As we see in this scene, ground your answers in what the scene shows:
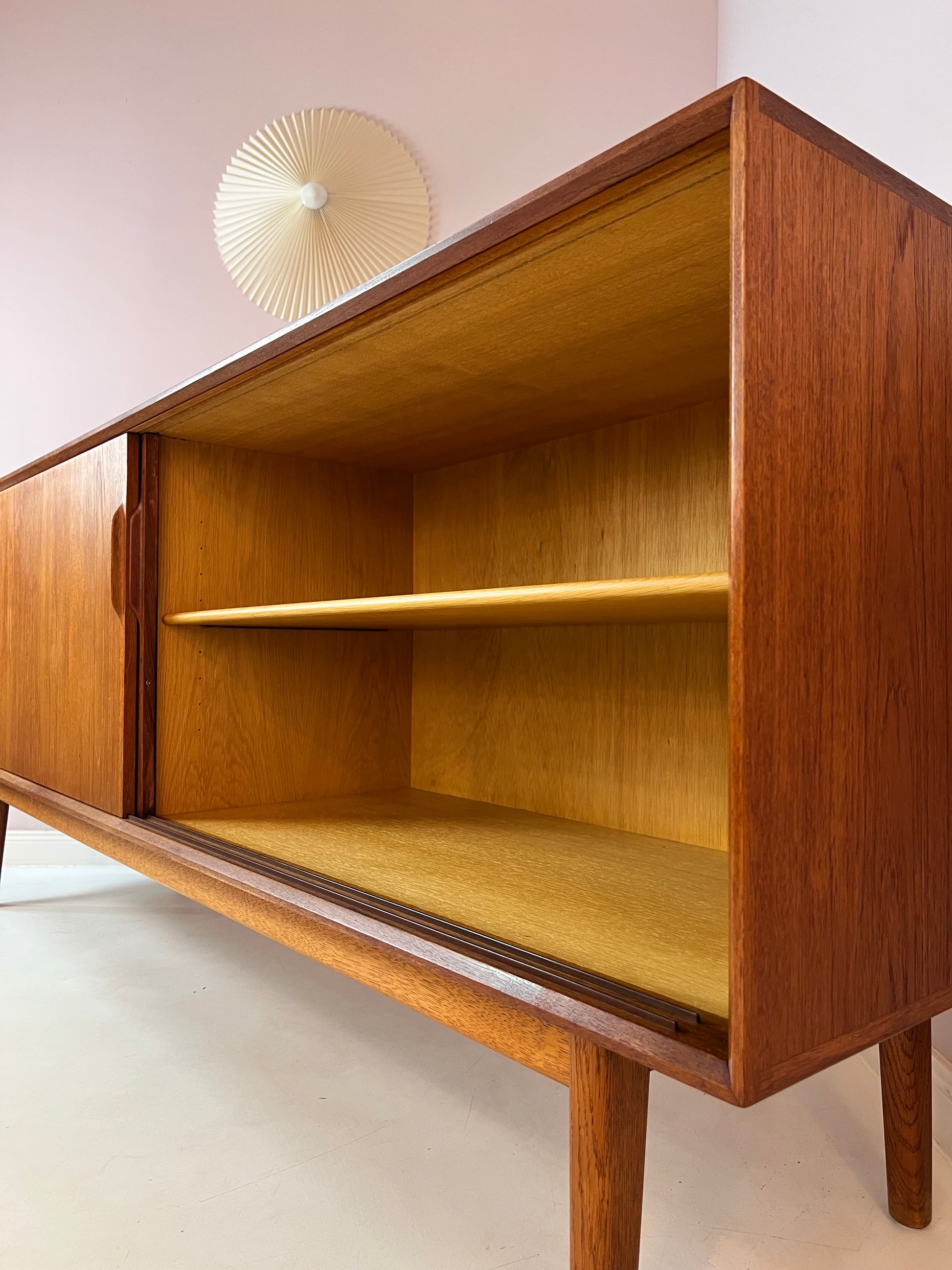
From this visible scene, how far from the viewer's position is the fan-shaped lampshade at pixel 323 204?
2102 mm

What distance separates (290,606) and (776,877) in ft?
2.17

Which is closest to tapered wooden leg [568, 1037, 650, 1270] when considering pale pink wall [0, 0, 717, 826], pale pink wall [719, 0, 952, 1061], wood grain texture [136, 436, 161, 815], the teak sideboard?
the teak sideboard

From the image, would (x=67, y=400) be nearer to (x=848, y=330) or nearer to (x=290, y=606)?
(x=290, y=606)

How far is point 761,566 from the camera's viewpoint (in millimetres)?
542

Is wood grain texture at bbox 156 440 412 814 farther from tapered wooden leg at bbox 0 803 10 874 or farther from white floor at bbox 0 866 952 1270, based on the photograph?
tapered wooden leg at bbox 0 803 10 874

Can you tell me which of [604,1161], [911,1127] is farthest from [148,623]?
[911,1127]

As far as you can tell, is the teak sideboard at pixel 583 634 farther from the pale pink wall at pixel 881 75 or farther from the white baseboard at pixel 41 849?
the white baseboard at pixel 41 849

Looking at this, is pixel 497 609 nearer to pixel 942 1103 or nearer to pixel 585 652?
pixel 585 652

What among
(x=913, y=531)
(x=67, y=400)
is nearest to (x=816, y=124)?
(x=913, y=531)

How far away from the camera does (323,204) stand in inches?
82.7

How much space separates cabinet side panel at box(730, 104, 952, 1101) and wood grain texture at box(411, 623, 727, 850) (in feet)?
1.36

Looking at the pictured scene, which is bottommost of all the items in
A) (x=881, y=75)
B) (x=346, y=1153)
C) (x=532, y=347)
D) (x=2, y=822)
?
(x=346, y=1153)

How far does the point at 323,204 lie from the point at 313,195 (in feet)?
0.09

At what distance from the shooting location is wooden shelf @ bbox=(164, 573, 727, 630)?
0.66 meters
